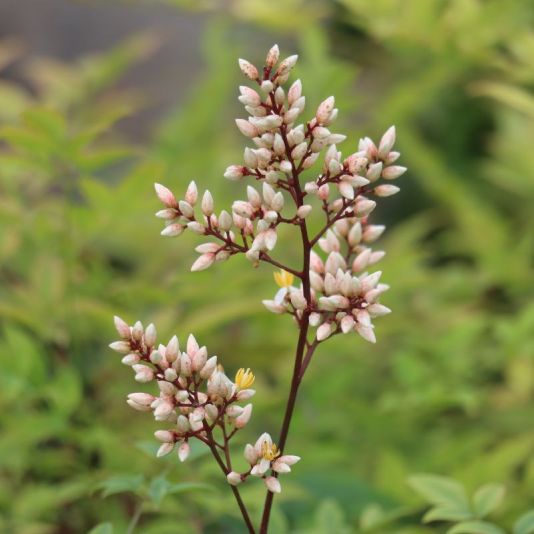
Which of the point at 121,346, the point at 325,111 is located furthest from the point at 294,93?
the point at 121,346

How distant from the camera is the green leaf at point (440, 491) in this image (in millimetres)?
1655

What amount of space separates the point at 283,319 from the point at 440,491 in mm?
1352

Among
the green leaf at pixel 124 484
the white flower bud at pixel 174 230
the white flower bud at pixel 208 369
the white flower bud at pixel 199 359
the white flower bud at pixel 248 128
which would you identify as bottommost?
the white flower bud at pixel 208 369

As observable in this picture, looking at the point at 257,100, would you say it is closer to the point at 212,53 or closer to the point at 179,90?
the point at 212,53

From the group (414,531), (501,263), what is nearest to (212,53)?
(501,263)

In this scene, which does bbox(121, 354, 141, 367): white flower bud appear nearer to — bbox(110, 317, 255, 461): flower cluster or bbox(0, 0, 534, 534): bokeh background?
bbox(110, 317, 255, 461): flower cluster

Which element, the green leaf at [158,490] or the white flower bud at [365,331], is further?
the green leaf at [158,490]

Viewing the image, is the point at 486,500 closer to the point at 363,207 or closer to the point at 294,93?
the point at 363,207

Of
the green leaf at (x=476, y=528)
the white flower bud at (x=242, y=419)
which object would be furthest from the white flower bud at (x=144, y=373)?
the green leaf at (x=476, y=528)

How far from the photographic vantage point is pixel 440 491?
5.56 ft

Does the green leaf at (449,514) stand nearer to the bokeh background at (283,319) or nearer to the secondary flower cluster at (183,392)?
the bokeh background at (283,319)

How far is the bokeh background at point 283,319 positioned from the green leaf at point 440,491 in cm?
6

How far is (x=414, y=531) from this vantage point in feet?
6.25

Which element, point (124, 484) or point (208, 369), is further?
point (124, 484)
